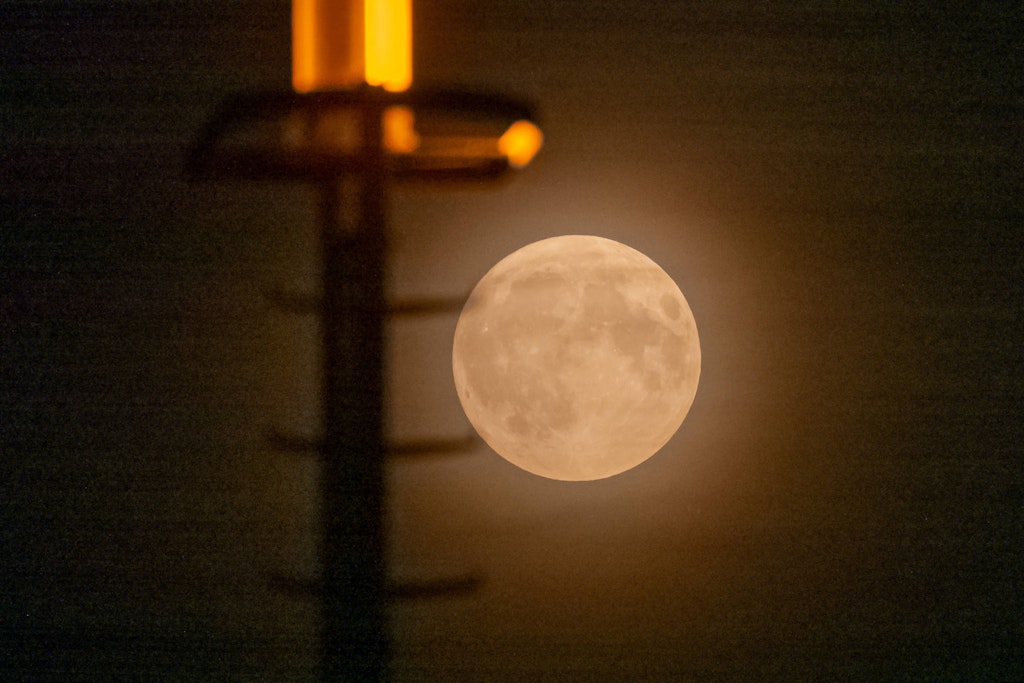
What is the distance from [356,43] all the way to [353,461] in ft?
3.90

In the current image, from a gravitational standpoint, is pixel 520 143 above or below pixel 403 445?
above

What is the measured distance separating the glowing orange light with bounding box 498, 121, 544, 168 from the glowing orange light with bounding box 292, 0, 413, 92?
253mm

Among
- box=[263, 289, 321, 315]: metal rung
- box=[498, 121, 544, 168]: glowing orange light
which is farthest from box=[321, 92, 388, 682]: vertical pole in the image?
box=[498, 121, 544, 168]: glowing orange light

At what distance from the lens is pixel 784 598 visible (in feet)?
6.74

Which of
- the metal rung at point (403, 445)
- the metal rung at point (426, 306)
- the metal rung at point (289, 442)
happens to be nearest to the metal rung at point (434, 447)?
the metal rung at point (403, 445)

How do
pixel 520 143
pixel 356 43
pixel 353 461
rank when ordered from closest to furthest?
1. pixel 356 43
2. pixel 520 143
3. pixel 353 461

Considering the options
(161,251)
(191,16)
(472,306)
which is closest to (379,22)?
(472,306)

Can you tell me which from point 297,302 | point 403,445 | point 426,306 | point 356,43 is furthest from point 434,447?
point 356,43

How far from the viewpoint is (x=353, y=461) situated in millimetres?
2057

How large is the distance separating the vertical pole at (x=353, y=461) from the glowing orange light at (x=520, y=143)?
464mm

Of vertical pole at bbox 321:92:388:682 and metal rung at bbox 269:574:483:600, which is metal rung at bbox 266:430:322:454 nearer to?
vertical pole at bbox 321:92:388:682

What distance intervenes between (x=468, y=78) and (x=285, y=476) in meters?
1.30

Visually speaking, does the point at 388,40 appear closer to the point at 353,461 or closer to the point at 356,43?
the point at 356,43

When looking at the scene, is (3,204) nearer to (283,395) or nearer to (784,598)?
(283,395)
